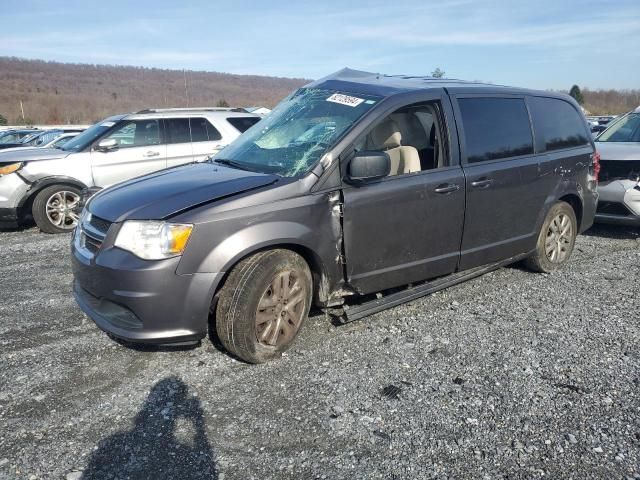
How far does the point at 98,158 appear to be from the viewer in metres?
7.63

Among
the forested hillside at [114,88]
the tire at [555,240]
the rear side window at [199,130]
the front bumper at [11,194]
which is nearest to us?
the tire at [555,240]

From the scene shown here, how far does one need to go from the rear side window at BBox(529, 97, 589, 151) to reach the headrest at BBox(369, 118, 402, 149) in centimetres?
167

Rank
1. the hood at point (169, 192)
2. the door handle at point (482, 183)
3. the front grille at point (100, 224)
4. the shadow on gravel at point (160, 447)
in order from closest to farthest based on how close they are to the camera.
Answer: the shadow on gravel at point (160, 447) → the hood at point (169, 192) → the front grille at point (100, 224) → the door handle at point (482, 183)

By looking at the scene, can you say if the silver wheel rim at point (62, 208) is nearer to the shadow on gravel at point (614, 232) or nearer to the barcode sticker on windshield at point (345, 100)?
the barcode sticker on windshield at point (345, 100)

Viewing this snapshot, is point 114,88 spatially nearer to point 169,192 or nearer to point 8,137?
point 8,137

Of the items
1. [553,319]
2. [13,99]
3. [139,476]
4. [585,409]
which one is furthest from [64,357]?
[13,99]

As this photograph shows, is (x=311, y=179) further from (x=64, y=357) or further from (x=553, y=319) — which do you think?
(x=553, y=319)

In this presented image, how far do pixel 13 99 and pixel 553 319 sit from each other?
4048 inches

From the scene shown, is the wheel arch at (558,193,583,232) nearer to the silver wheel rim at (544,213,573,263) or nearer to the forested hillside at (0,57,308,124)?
the silver wheel rim at (544,213,573,263)

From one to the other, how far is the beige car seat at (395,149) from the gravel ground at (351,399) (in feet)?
4.01

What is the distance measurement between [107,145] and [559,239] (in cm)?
633

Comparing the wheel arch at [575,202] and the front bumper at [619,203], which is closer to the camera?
the wheel arch at [575,202]

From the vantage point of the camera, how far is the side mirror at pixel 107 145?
24.9 ft

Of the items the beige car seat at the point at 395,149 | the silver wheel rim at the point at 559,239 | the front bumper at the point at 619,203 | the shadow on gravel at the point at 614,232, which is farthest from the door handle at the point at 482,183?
the shadow on gravel at the point at 614,232
